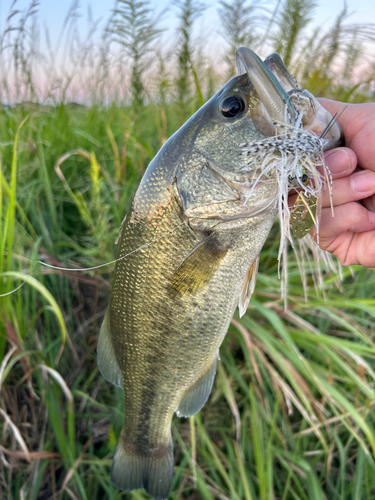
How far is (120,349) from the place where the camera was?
131cm

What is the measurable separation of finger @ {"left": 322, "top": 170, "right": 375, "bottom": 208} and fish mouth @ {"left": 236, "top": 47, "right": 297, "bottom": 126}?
47 centimetres

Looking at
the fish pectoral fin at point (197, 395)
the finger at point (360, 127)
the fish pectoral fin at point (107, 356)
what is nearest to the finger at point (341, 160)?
the finger at point (360, 127)

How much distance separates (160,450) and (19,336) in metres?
0.81

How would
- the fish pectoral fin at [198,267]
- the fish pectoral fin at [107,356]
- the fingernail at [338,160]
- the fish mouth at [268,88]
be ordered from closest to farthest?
the fish mouth at [268,88] → the fish pectoral fin at [198,267] → the fingernail at [338,160] → the fish pectoral fin at [107,356]

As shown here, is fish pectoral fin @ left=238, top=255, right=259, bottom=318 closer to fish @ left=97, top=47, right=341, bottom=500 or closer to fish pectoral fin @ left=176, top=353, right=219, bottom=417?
fish @ left=97, top=47, right=341, bottom=500

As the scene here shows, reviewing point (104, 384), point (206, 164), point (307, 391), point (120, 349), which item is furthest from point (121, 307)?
point (307, 391)

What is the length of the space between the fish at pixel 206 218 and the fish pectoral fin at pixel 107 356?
5 cm

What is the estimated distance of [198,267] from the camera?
43.6 inches

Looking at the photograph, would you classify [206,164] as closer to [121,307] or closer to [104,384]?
[121,307]

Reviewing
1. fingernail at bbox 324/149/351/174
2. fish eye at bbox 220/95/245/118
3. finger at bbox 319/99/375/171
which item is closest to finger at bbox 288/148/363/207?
fingernail at bbox 324/149/351/174

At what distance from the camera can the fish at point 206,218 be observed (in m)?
1.01

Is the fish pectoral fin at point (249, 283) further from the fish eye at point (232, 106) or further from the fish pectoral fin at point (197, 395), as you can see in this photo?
the fish eye at point (232, 106)

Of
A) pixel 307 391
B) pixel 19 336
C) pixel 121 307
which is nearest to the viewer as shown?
pixel 121 307

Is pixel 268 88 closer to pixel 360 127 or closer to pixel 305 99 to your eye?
pixel 305 99
